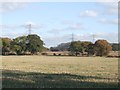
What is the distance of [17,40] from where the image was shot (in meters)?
143

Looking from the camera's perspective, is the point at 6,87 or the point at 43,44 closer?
the point at 6,87

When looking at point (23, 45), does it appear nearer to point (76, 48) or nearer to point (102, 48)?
point (76, 48)

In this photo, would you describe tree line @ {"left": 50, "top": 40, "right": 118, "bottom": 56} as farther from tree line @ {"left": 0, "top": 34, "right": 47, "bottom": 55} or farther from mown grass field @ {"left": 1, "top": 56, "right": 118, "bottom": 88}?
mown grass field @ {"left": 1, "top": 56, "right": 118, "bottom": 88}

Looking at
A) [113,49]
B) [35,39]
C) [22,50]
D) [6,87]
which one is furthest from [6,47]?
[6,87]

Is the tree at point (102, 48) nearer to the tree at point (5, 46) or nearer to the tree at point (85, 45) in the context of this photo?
the tree at point (85, 45)

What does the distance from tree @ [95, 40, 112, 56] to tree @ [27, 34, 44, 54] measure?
80.3 feet

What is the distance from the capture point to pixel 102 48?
13388 centimetres

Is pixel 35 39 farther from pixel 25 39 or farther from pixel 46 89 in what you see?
pixel 46 89

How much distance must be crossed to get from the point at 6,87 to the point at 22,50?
125 metres

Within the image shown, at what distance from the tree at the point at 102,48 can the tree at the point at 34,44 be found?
24477 millimetres

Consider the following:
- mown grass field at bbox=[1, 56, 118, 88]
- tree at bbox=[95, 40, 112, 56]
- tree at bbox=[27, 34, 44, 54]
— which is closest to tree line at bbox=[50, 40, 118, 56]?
tree at bbox=[95, 40, 112, 56]

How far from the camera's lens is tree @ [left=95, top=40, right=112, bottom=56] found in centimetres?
13188

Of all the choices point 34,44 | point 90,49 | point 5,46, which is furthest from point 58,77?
point 34,44

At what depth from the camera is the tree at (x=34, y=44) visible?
14012 centimetres
